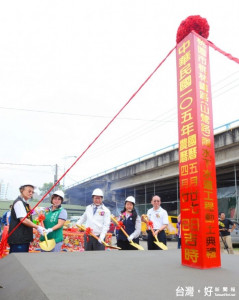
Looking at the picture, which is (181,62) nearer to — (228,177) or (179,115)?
(179,115)

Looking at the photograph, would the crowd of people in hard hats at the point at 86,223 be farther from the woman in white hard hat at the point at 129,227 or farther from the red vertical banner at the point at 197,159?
the red vertical banner at the point at 197,159

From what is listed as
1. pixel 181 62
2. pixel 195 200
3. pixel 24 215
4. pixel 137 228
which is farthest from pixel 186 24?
pixel 137 228

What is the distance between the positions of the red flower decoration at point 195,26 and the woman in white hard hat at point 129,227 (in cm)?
293

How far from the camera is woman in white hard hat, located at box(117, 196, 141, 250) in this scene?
447 cm

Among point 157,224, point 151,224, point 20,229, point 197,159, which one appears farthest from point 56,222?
point 197,159

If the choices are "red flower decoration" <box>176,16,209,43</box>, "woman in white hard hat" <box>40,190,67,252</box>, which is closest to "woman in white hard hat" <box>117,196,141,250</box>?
"woman in white hard hat" <box>40,190,67,252</box>

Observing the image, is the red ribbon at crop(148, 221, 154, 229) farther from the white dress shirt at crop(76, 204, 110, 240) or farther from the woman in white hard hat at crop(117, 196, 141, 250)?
the white dress shirt at crop(76, 204, 110, 240)

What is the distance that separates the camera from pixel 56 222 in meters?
3.76

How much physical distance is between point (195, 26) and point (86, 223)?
3.12m

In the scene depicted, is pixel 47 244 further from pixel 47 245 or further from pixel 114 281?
pixel 114 281

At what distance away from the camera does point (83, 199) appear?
30.4 meters

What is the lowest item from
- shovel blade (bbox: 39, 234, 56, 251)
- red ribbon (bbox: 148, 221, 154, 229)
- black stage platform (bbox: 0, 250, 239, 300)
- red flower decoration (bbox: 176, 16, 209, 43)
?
shovel blade (bbox: 39, 234, 56, 251)

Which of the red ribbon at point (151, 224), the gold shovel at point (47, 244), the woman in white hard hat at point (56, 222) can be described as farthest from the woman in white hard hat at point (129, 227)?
the gold shovel at point (47, 244)

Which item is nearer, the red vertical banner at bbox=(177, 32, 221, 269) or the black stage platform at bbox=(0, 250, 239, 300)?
the black stage platform at bbox=(0, 250, 239, 300)
